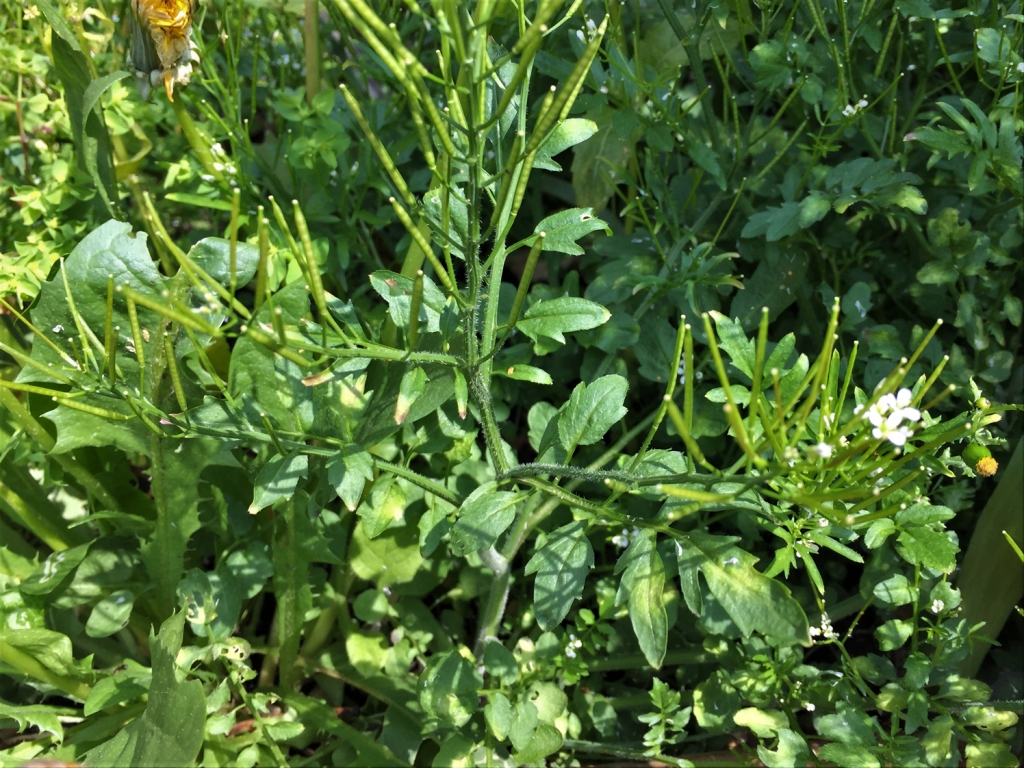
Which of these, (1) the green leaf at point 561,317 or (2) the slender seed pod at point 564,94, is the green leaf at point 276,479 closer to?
(1) the green leaf at point 561,317

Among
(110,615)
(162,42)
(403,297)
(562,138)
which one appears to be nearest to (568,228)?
(562,138)

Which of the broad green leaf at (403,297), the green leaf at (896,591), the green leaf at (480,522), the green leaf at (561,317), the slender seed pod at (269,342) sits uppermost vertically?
the slender seed pod at (269,342)

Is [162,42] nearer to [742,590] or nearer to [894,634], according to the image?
[742,590]

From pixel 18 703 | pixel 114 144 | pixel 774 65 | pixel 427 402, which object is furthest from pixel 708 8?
pixel 18 703

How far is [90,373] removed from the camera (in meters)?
0.99

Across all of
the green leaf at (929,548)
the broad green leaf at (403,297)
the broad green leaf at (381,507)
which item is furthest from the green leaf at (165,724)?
the green leaf at (929,548)

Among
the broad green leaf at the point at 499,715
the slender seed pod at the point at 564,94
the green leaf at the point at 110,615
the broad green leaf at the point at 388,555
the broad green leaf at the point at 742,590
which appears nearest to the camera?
the slender seed pod at the point at 564,94

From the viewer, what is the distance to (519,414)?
66.0 inches

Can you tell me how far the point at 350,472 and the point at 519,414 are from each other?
763 mm

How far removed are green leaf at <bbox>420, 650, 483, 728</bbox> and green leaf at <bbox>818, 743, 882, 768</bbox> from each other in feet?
1.61

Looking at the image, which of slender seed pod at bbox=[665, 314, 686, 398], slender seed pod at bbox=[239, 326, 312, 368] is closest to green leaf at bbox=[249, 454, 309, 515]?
slender seed pod at bbox=[239, 326, 312, 368]

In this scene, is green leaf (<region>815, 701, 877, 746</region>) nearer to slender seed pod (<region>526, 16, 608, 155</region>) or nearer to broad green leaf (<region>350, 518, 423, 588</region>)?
broad green leaf (<region>350, 518, 423, 588</region>)

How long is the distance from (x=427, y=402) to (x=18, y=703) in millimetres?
1035

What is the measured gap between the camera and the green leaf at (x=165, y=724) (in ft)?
3.19
